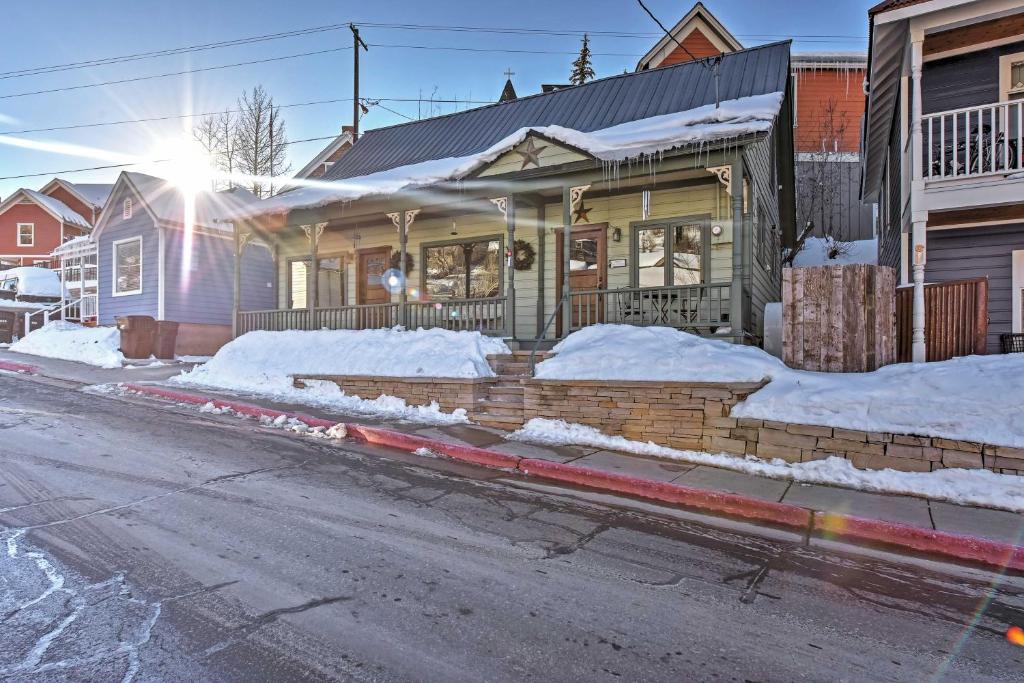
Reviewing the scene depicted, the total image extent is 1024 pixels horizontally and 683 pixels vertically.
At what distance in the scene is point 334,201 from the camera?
1323 centimetres

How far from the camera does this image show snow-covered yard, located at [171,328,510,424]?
10.2 m

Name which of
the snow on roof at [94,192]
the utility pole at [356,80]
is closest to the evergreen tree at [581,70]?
the utility pole at [356,80]

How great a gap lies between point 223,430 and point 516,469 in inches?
178

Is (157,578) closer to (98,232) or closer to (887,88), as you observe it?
(887,88)

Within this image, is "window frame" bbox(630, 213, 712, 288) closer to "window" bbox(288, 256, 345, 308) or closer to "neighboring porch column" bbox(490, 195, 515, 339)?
"neighboring porch column" bbox(490, 195, 515, 339)

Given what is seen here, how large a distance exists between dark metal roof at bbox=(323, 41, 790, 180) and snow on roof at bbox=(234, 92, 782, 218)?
108 inches

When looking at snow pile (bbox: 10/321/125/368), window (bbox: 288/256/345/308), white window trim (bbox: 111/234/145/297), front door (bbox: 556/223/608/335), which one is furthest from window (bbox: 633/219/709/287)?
white window trim (bbox: 111/234/145/297)

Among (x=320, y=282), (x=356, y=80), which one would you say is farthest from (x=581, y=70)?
(x=320, y=282)

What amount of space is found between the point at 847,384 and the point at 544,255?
7.53 metres

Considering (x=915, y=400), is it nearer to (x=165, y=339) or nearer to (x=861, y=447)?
(x=861, y=447)

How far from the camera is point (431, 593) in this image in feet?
11.6

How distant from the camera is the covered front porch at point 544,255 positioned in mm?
10641

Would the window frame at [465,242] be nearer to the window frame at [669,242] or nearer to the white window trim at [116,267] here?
the window frame at [669,242]

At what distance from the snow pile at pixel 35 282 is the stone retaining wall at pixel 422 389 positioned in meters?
23.9
